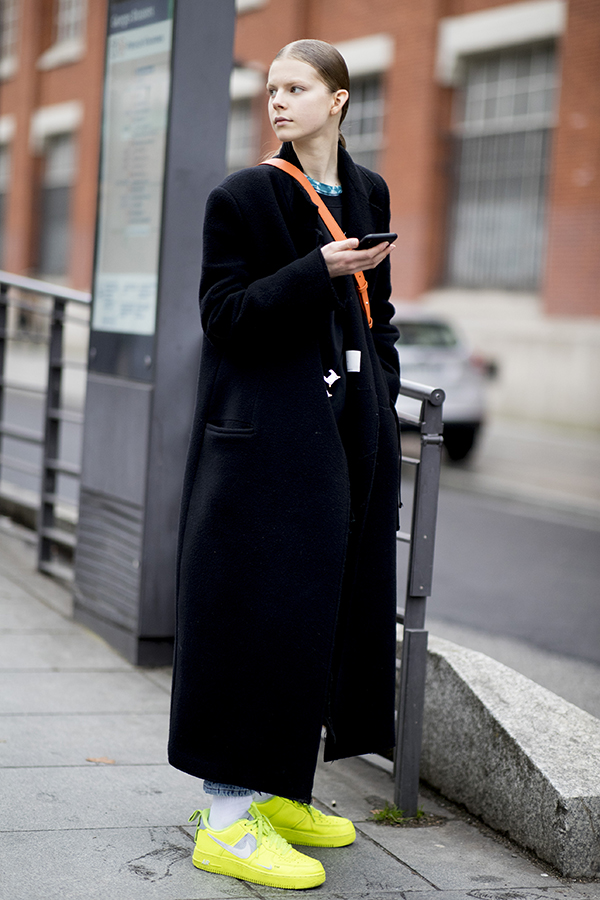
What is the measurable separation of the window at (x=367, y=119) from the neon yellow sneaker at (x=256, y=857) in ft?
58.2

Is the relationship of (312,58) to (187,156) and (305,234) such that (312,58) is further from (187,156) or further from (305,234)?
(187,156)

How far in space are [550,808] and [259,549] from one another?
1.06 m

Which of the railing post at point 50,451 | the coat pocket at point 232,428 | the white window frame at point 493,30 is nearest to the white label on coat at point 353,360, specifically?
the coat pocket at point 232,428

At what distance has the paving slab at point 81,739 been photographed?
138 inches

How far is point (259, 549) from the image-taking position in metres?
2.73

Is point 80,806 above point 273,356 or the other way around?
the other way around

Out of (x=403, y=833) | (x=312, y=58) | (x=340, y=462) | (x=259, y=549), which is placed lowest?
(x=403, y=833)

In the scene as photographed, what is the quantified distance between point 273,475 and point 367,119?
718 inches

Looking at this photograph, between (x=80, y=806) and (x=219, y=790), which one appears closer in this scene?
(x=219, y=790)

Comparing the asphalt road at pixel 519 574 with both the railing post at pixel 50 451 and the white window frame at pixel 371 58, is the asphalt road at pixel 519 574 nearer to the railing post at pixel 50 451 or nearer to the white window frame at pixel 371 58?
the railing post at pixel 50 451

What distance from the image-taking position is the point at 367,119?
20.0 m

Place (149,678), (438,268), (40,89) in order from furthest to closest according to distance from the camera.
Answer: (40,89) < (438,268) < (149,678)

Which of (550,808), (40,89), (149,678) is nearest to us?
(550,808)

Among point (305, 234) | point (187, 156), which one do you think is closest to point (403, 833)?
point (305, 234)
